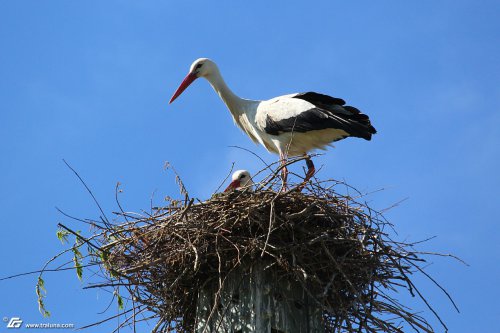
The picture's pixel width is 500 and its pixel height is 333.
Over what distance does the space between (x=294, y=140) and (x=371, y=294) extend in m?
2.81

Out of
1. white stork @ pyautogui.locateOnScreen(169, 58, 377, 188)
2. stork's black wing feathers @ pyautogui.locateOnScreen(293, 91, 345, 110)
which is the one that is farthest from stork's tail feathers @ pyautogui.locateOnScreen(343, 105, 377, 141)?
stork's black wing feathers @ pyautogui.locateOnScreen(293, 91, 345, 110)

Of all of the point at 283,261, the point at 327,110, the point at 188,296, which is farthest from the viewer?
the point at 327,110

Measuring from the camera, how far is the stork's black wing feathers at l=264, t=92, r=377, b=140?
753 centimetres

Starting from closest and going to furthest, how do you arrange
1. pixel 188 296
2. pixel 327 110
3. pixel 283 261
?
1. pixel 283 261
2. pixel 188 296
3. pixel 327 110

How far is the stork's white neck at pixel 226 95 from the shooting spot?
8602mm

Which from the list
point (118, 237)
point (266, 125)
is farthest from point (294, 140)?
point (118, 237)

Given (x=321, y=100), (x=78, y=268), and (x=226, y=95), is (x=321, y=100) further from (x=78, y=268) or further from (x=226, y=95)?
(x=78, y=268)

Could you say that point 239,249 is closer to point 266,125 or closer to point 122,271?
point 122,271

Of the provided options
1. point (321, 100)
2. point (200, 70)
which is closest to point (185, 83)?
point (200, 70)

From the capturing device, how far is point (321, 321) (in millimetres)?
5266

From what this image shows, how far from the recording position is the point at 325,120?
7.61 metres

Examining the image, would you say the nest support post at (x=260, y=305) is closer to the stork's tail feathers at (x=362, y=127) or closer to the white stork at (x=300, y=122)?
the white stork at (x=300, y=122)

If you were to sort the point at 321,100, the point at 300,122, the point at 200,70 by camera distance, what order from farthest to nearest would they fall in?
the point at 200,70 < the point at 321,100 < the point at 300,122

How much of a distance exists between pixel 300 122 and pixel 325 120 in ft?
0.81
